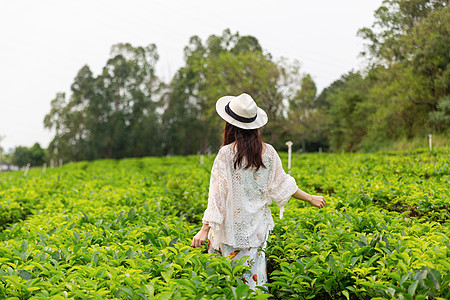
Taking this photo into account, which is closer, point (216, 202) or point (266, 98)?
point (216, 202)

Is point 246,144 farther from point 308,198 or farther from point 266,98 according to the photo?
point 266,98

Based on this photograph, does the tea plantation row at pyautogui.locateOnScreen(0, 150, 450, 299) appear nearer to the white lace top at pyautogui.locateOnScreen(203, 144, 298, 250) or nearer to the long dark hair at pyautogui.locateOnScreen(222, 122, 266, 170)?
the white lace top at pyautogui.locateOnScreen(203, 144, 298, 250)

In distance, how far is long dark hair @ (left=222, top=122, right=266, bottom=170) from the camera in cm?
250

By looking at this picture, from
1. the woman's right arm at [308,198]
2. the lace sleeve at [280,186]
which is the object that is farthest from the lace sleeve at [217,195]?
the woman's right arm at [308,198]

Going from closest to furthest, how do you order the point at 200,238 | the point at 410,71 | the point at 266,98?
the point at 200,238 < the point at 410,71 < the point at 266,98

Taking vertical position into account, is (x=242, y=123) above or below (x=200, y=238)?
above

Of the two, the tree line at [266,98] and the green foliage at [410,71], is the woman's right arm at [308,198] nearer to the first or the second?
the tree line at [266,98]

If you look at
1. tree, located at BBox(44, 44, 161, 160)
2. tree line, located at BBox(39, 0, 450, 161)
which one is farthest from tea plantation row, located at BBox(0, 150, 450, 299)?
tree, located at BBox(44, 44, 161, 160)

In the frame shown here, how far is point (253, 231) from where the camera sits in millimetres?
2549

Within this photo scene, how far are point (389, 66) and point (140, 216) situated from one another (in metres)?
20.4

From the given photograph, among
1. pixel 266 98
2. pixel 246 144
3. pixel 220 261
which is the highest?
pixel 266 98

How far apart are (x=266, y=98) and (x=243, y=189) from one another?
22.6m

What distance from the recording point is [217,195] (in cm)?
244

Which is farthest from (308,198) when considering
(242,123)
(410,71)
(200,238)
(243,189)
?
(410,71)
